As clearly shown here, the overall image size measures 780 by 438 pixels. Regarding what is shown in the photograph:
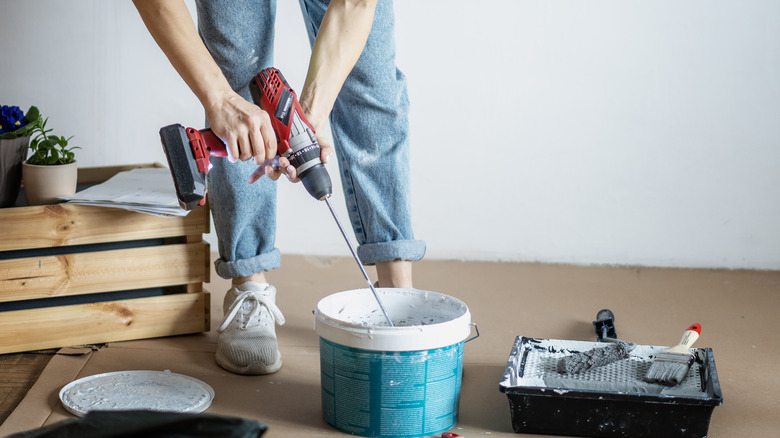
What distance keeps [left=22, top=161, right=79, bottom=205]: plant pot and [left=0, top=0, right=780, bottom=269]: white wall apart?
2.06 ft

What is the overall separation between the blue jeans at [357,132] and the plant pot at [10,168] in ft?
1.25

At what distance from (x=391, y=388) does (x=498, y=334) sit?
0.58 meters

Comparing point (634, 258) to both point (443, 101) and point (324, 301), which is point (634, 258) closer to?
point (443, 101)

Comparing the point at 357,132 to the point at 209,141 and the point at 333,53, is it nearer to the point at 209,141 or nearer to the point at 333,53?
the point at 333,53

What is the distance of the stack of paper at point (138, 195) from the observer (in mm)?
1510

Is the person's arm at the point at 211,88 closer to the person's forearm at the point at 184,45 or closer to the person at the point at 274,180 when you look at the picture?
the person's forearm at the point at 184,45

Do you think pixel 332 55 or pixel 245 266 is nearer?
pixel 332 55

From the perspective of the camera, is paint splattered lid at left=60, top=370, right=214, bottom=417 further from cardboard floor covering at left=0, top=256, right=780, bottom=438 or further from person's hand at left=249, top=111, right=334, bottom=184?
person's hand at left=249, top=111, right=334, bottom=184

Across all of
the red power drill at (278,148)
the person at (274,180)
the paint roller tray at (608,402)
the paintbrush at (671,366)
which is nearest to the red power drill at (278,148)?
the red power drill at (278,148)

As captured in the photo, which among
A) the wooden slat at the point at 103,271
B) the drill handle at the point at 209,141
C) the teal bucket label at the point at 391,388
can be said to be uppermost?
the drill handle at the point at 209,141

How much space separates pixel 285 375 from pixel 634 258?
1.19 metres

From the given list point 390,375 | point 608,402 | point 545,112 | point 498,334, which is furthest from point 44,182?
point 545,112

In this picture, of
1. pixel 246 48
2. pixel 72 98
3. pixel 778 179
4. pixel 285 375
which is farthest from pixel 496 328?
pixel 72 98

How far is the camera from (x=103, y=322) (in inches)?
61.9
